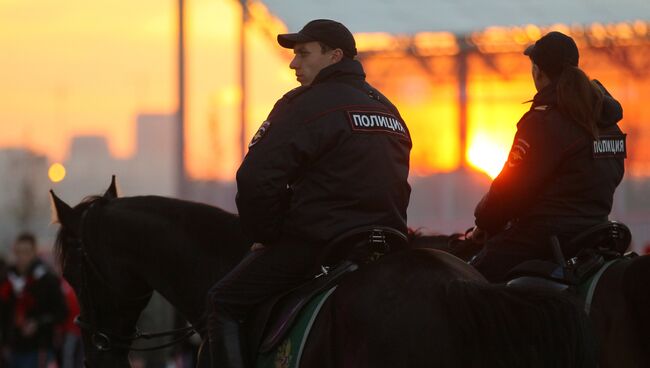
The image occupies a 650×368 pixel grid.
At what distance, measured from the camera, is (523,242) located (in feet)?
24.7

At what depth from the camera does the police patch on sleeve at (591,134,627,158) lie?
7473 millimetres

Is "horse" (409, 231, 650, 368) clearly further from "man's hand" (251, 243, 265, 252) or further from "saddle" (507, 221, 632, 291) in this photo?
"man's hand" (251, 243, 265, 252)

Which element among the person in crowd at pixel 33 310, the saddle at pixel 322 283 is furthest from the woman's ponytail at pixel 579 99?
the person in crowd at pixel 33 310

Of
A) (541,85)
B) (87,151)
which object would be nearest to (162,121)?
(87,151)

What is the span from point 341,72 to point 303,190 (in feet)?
2.15

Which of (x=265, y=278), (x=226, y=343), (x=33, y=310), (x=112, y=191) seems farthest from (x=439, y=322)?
(x=33, y=310)

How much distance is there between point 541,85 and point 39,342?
10.2 metres

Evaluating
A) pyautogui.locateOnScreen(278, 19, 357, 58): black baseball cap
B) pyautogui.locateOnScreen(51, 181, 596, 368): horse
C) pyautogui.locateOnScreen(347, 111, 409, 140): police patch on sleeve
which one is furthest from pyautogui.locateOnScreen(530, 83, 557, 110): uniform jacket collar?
pyautogui.locateOnScreen(51, 181, 596, 368): horse

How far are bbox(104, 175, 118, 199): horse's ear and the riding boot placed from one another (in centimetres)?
171

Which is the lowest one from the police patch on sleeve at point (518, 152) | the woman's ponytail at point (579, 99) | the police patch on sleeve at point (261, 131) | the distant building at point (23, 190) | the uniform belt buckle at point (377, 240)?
the distant building at point (23, 190)

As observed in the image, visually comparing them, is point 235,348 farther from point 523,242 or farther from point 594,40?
point 594,40

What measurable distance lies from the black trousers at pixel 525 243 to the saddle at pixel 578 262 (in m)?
0.06

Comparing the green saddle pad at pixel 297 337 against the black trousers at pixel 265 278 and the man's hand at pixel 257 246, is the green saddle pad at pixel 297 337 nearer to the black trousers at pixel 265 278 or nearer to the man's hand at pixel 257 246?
the black trousers at pixel 265 278

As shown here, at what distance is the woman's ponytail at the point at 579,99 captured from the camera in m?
7.41
